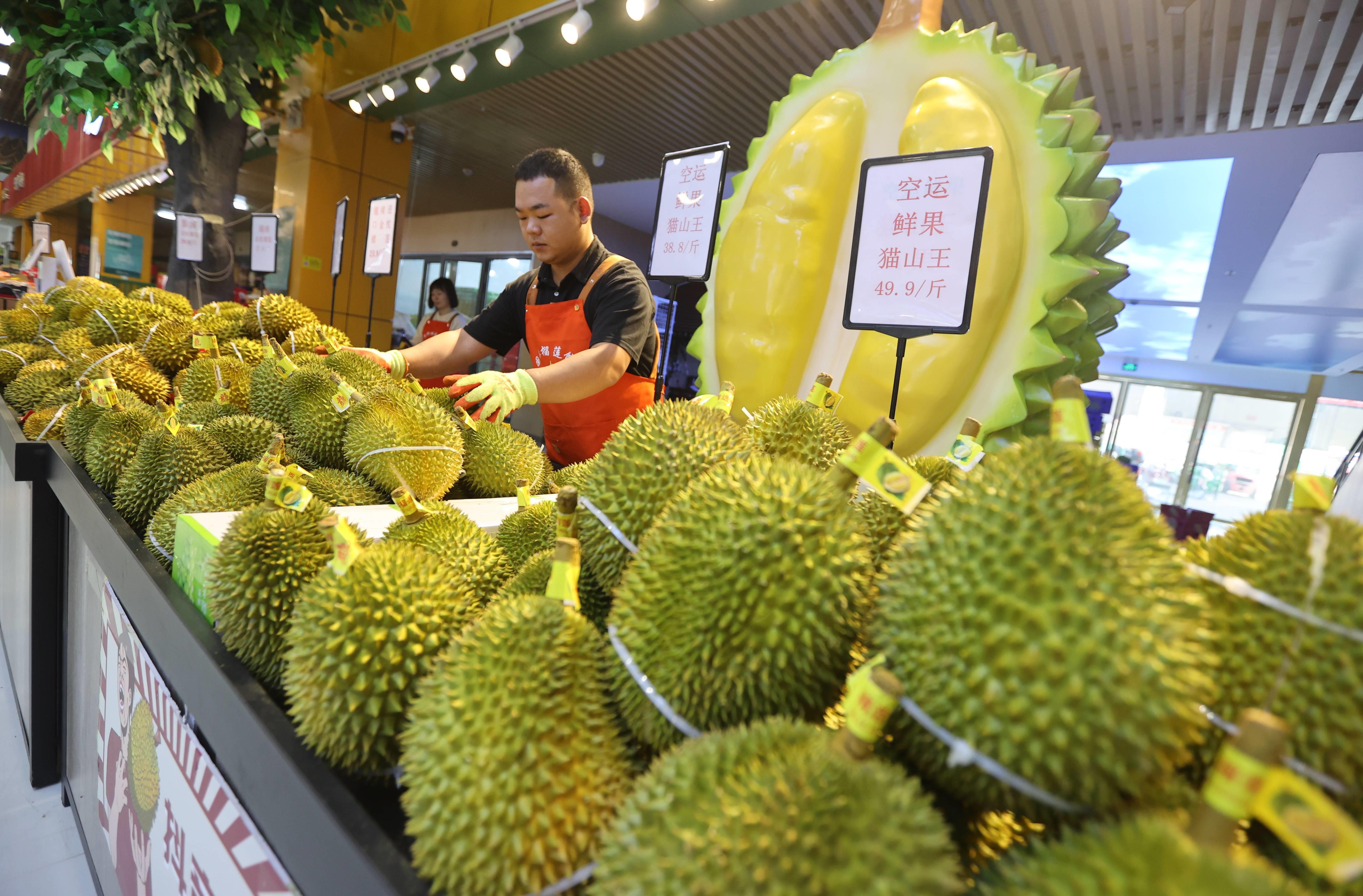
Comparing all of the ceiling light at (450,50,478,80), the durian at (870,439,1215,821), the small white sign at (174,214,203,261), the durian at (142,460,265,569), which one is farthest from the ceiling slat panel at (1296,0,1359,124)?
the small white sign at (174,214,203,261)

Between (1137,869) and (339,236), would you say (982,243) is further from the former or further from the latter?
(339,236)

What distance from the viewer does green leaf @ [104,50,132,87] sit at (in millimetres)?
3492

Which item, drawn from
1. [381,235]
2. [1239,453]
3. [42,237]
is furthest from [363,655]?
[1239,453]

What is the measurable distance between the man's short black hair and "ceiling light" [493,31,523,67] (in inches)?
119

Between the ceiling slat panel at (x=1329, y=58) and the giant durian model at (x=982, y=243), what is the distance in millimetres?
2963

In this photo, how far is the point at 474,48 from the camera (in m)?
5.26

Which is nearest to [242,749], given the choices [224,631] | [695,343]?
[224,631]

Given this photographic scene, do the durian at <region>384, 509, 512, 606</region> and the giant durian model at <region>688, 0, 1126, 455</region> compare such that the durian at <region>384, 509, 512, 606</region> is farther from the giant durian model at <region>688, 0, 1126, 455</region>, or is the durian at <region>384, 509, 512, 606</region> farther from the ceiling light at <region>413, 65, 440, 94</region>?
the ceiling light at <region>413, 65, 440, 94</region>

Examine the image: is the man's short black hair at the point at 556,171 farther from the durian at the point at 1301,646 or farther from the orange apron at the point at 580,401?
the durian at the point at 1301,646

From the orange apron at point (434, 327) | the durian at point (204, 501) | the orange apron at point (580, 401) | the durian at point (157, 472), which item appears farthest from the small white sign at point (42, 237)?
the durian at point (204, 501)

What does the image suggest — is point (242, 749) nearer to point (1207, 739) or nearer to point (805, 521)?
point (805, 521)

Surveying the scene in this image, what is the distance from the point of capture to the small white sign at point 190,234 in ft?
14.4

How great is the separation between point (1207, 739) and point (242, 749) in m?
1.01

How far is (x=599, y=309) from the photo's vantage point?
228 centimetres
